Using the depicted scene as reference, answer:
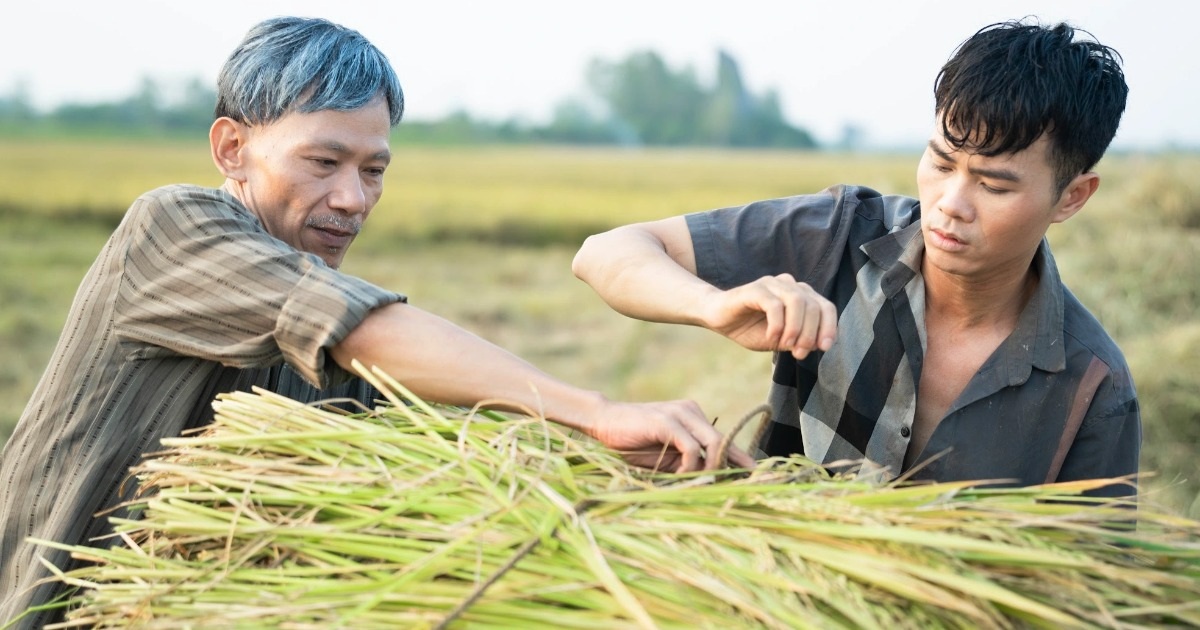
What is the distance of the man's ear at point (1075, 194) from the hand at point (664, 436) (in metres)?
1.24

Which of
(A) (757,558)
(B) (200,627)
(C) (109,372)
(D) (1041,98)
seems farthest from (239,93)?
(D) (1041,98)

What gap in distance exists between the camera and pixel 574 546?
1.39 metres

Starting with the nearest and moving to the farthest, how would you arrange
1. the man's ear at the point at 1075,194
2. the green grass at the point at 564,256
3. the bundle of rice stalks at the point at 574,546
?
the bundle of rice stalks at the point at 574,546, the man's ear at the point at 1075,194, the green grass at the point at 564,256

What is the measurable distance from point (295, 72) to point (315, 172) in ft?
0.68

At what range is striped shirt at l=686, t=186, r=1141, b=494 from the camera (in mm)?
2371

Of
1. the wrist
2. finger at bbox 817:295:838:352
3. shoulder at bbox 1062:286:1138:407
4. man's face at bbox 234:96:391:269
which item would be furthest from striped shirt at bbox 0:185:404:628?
shoulder at bbox 1062:286:1138:407

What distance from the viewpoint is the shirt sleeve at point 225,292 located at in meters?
1.77

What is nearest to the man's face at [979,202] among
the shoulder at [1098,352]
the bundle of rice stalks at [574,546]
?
the shoulder at [1098,352]

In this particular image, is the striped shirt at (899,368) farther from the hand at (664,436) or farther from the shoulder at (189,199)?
the shoulder at (189,199)

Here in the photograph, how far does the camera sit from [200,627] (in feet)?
4.59

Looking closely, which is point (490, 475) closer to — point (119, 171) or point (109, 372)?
point (109, 372)

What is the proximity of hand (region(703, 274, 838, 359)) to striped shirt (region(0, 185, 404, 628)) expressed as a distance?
715 mm

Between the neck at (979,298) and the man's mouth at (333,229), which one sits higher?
the man's mouth at (333,229)

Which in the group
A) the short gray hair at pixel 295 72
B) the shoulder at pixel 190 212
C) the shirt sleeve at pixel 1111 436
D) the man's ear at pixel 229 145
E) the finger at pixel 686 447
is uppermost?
the short gray hair at pixel 295 72
